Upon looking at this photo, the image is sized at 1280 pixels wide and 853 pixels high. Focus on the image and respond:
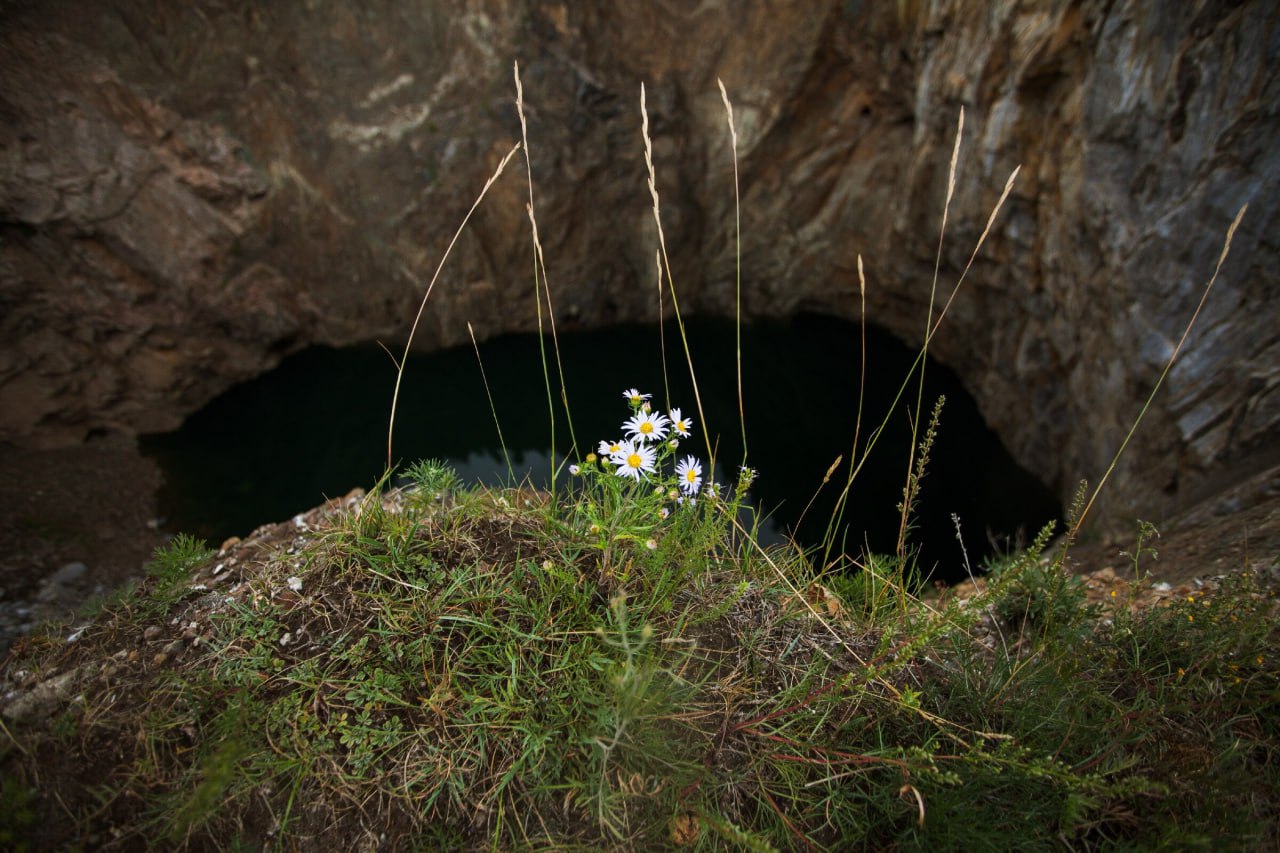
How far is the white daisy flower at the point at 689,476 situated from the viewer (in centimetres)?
142

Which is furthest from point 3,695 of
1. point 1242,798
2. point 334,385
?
point 334,385

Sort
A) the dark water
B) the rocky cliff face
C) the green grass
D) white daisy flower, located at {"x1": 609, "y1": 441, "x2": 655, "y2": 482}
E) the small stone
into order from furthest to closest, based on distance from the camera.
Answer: the dark water → the small stone → the rocky cliff face → white daisy flower, located at {"x1": 609, "y1": 441, "x2": 655, "y2": 482} → the green grass

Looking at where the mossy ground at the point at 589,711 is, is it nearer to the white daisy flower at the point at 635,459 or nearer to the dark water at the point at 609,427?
the white daisy flower at the point at 635,459

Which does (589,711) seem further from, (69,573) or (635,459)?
(69,573)

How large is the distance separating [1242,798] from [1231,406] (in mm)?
2724

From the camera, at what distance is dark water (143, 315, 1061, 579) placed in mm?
5164

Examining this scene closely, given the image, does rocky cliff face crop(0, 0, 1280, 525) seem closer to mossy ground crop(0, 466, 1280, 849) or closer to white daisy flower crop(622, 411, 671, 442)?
mossy ground crop(0, 466, 1280, 849)

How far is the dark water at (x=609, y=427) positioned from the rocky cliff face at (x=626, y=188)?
13.3 inches

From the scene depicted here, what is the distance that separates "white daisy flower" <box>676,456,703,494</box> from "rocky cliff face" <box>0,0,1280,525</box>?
9.89 feet

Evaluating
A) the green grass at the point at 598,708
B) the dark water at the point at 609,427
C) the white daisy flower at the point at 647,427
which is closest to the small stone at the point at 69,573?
the dark water at the point at 609,427

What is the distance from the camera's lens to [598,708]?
1.16 meters

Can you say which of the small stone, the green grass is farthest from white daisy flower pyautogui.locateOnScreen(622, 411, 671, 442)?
the small stone

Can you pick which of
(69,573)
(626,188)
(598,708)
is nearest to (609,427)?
(626,188)

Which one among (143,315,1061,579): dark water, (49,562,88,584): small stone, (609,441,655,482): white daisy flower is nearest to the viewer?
(609,441,655,482): white daisy flower
